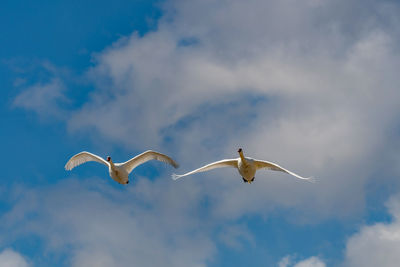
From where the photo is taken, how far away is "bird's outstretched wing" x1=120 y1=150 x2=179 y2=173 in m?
61.7

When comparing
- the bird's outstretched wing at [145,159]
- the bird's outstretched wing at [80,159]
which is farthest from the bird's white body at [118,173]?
the bird's outstretched wing at [80,159]

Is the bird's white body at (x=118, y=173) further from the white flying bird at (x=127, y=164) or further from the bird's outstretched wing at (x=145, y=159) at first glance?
the bird's outstretched wing at (x=145, y=159)

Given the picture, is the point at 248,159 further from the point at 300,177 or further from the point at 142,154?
the point at 142,154

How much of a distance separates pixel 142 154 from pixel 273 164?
14.5 metres

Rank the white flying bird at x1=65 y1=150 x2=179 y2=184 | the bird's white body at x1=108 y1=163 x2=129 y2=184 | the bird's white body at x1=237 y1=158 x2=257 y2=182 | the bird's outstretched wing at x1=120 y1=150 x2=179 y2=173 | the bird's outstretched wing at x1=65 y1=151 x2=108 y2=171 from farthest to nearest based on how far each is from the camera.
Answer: the bird's outstretched wing at x1=65 y1=151 x2=108 y2=171
the bird's white body at x1=108 y1=163 x2=129 y2=184
the white flying bird at x1=65 y1=150 x2=179 y2=184
the bird's outstretched wing at x1=120 y1=150 x2=179 y2=173
the bird's white body at x1=237 y1=158 x2=257 y2=182

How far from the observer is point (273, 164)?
58.4 meters

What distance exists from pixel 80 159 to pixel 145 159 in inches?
330

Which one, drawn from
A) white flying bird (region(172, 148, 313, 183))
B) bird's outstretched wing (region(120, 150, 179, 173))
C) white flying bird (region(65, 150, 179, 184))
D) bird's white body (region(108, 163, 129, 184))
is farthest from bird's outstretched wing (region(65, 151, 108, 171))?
white flying bird (region(172, 148, 313, 183))

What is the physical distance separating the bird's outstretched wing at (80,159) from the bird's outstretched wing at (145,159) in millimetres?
3328

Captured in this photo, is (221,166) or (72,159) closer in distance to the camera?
(221,166)

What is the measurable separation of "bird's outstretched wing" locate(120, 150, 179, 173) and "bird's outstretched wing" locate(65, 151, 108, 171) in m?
3.33

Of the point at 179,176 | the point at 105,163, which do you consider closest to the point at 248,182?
the point at 179,176

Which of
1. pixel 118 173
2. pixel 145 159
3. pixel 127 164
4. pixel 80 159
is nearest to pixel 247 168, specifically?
pixel 145 159

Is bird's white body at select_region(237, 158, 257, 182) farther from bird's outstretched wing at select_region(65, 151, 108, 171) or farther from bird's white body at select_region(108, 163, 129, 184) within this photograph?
bird's outstretched wing at select_region(65, 151, 108, 171)
